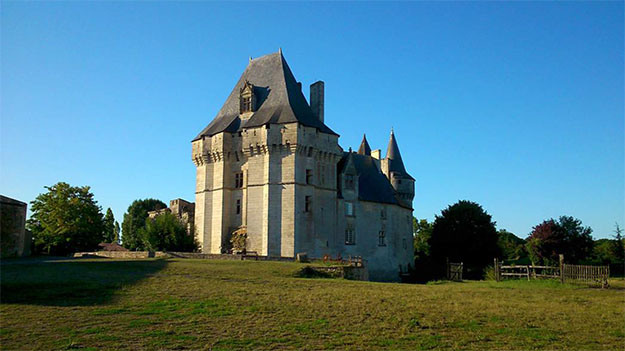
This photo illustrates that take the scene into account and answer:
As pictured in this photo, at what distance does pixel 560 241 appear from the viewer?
48.3 m

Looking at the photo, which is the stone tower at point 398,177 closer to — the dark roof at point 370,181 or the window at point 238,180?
the dark roof at point 370,181

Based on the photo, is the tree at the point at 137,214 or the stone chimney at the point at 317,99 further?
the tree at the point at 137,214

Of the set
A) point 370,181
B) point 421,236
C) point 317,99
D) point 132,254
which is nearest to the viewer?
point 132,254

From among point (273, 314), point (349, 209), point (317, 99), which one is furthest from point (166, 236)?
point (273, 314)

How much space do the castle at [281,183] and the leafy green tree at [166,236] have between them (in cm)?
125

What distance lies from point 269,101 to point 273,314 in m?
29.7

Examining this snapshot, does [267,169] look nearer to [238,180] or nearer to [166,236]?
[238,180]

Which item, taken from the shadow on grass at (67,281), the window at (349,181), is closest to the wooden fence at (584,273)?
the shadow on grass at (67,281)

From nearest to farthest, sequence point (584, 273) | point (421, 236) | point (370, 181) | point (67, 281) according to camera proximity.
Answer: point (67, 281) → point (584, 273) → point (370, 181) → point (421, 236)

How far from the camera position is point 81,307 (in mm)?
16938

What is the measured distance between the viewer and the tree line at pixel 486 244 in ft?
159

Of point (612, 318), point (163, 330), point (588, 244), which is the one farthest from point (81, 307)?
point (588, 244)

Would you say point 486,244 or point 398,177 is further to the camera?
point 398,177

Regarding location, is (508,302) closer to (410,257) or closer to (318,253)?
(318,253)
